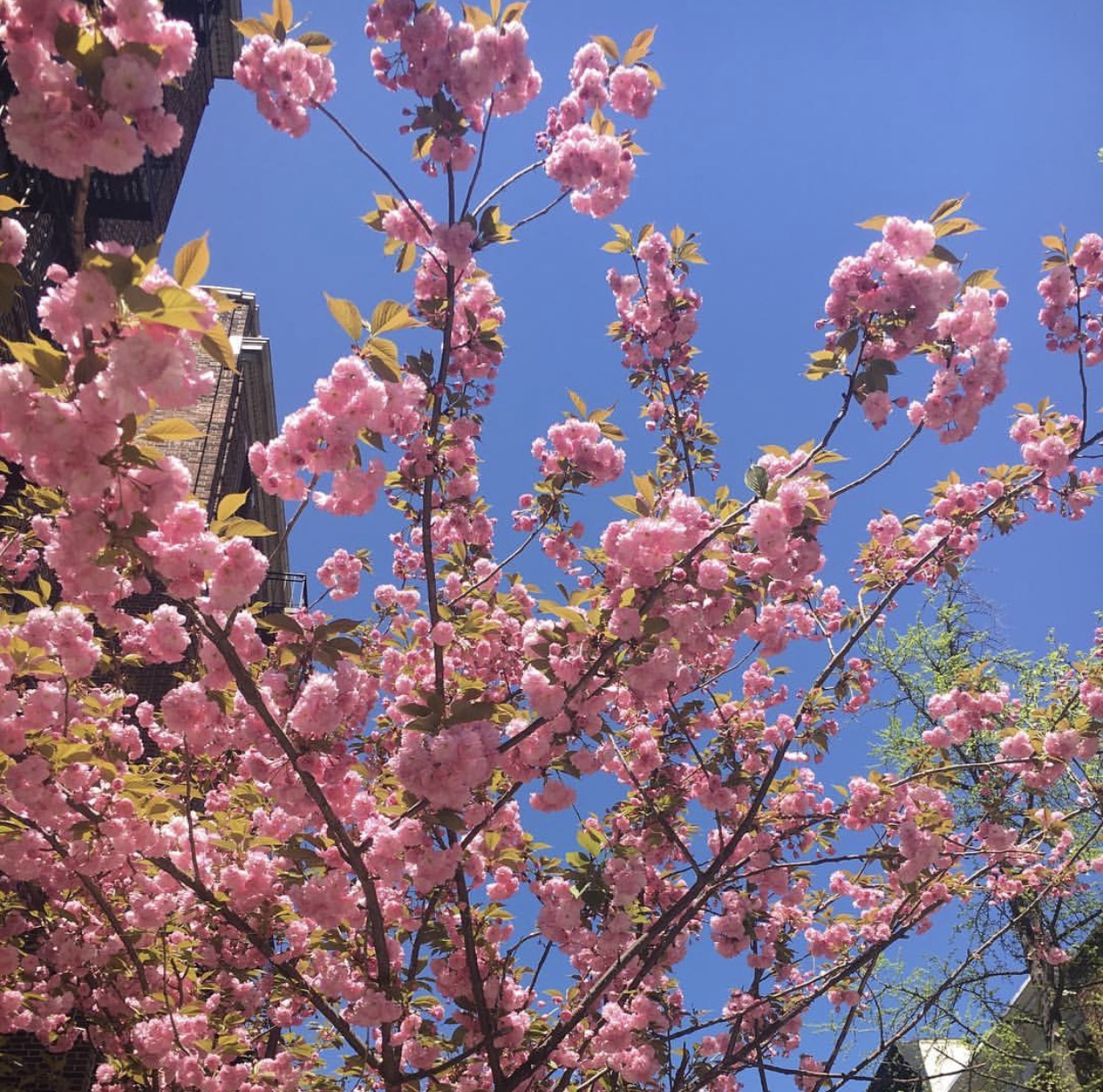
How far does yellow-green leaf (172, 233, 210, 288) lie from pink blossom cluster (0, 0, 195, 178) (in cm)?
28

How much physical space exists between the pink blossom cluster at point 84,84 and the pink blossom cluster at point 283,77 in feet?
4.66

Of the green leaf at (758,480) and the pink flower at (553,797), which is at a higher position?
the green leaf at (758,480)

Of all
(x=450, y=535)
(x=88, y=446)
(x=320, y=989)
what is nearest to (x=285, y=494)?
(x=88, y=446)

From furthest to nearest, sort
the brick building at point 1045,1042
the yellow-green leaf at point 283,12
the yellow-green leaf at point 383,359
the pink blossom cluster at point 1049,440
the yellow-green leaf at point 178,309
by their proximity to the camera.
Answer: the brick building at point 1045,1042 < the pink blossom cluster at point 1049,440 < the yellow-green leaf at point 283,12 < the yellow-green leaf at point 383,359 < the yellow-green leaf at point 178,309

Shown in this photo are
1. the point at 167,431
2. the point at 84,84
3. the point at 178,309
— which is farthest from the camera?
the point at 167,431

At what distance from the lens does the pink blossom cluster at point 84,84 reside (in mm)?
2338

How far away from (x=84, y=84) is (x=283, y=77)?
1547 millimetres

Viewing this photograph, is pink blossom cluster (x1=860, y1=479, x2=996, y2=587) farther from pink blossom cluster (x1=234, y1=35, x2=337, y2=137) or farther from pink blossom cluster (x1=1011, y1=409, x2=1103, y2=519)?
pink blossom cluster (x1=234, y1=35, x2=337, y2=137)

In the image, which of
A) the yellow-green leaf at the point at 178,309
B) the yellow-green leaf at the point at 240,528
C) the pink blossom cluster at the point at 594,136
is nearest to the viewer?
the yellow-green leaf at the point at 178,309

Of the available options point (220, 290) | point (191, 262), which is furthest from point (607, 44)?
point (220, 290)

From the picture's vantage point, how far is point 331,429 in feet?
10.5

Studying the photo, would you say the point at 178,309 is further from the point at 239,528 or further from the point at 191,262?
the point at 239,528

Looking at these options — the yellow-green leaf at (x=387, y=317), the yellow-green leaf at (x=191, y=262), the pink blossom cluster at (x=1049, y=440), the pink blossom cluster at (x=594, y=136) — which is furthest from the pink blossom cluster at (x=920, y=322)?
the yellow-green leaf at (x=191, y=262)

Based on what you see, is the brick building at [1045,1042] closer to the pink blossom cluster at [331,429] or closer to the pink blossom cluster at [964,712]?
the pink blossom cluster at [964,712]
